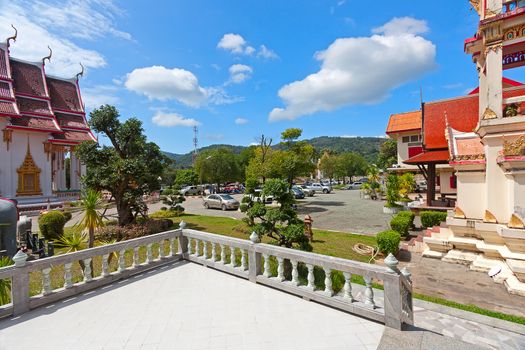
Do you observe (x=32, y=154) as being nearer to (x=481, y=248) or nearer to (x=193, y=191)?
(x=193, y=191)

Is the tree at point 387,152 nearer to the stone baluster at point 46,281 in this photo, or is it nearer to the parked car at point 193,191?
the parked car at point 193,191

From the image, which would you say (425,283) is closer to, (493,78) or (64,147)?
(493,78)

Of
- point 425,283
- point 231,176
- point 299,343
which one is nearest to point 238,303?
point 299,343

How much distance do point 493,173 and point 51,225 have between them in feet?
54.4

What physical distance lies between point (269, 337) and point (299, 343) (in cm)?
44

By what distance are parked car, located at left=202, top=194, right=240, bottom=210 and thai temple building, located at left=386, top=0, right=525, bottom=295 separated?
591 inches

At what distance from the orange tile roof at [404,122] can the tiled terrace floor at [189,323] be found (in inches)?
862

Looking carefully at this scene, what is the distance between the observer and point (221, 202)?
2211 cm

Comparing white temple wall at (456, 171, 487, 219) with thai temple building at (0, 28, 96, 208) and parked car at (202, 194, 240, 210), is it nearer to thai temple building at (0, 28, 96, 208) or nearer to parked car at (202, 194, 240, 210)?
parked car at (202, 194, 240, 210)

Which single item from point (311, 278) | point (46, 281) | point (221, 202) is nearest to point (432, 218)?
point (311, 278)

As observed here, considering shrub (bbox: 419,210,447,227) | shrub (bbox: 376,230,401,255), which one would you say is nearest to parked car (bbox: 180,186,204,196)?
shrub (bbox: 419,210,447,227)

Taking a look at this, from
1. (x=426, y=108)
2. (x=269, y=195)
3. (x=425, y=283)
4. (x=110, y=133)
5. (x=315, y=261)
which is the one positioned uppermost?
(x=426, y=108)

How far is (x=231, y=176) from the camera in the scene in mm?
43719

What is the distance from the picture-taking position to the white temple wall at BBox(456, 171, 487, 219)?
8531 mm
